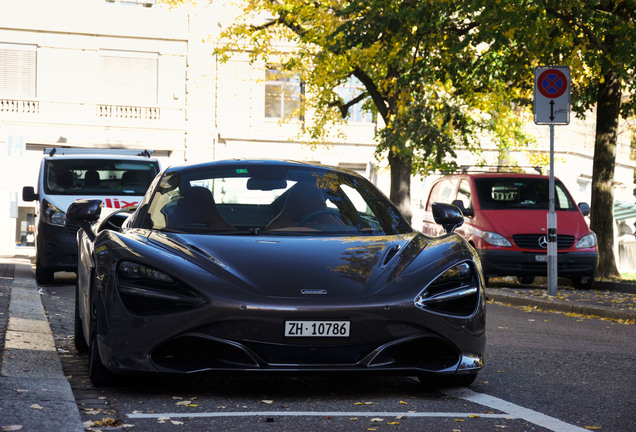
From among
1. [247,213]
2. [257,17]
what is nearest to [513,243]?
[247,213]

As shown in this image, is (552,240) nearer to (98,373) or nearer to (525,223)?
(525,223)

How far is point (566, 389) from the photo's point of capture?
21.5 feet

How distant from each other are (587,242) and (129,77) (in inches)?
926

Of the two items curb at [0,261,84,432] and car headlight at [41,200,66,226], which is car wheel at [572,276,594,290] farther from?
curb at [0,261,84,432]

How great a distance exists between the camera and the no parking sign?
50.6ft

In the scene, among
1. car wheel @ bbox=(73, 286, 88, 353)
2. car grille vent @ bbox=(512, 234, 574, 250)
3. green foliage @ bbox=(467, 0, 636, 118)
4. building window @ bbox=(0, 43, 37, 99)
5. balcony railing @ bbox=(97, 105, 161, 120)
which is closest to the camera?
car wheel @ bbox=(73, 286, 88, 353)

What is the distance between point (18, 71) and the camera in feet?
123

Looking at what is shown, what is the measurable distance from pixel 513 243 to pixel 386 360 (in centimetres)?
1192

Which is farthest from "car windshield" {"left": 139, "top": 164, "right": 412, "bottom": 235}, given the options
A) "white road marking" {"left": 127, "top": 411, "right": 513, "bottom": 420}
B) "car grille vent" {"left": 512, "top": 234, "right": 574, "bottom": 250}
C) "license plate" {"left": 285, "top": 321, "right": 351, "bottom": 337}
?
"car grille vent" {"left": 512, "top": 234, "right": 574, "bottom": 250}

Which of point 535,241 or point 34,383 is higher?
point 535,241

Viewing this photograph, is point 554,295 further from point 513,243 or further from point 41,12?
point 41,12

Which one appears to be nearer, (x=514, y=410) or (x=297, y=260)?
(x=514, y=410)

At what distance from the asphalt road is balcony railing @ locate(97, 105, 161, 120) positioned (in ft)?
100

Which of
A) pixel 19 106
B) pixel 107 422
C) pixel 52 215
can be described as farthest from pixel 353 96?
pixel 107 422
